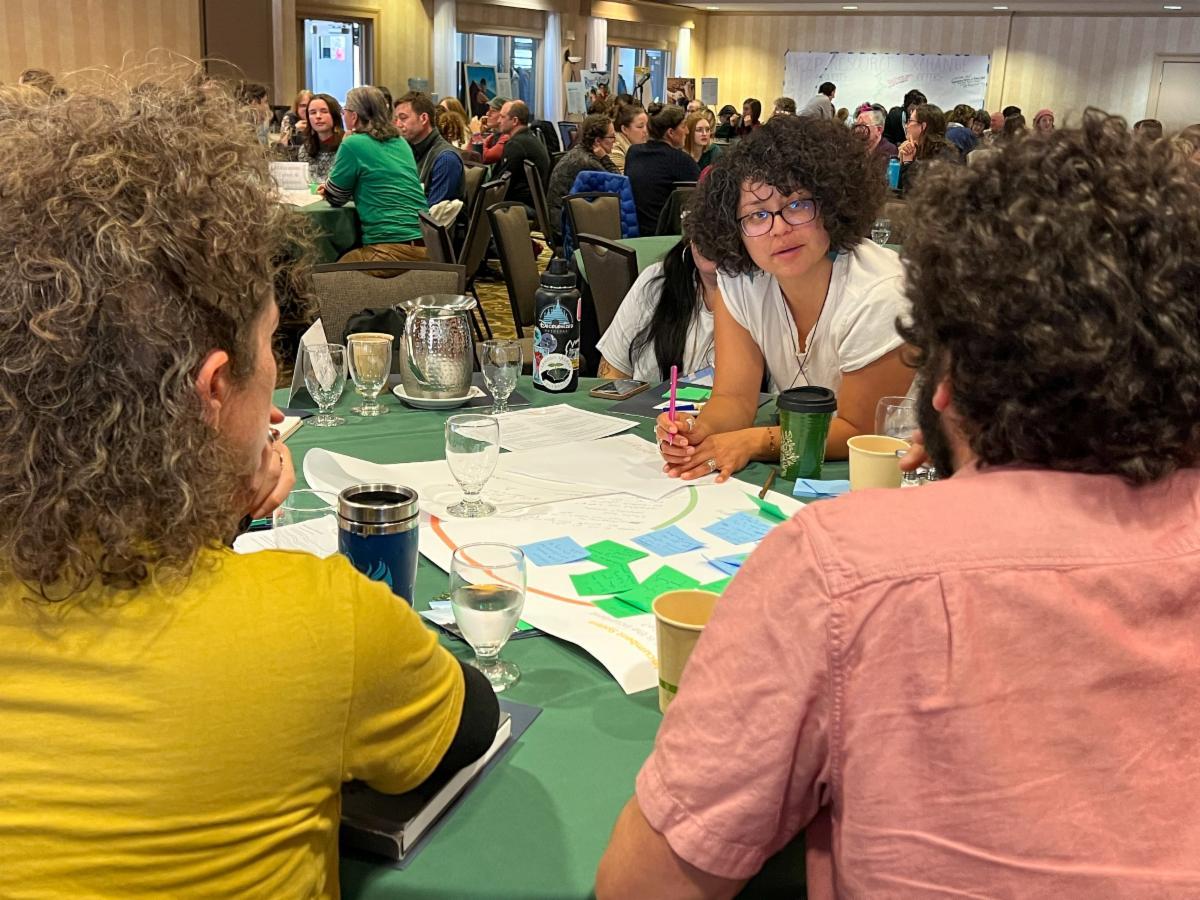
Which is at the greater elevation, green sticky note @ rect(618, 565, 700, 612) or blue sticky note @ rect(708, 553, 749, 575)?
blue sticky note @ rect(708, 553, 749, 575)

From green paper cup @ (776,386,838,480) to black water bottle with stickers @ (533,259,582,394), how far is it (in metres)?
0.68

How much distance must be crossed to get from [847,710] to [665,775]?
0.15 m

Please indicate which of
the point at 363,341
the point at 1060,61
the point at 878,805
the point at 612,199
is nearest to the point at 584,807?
the point at 878,805

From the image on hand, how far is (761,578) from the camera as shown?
795 mm

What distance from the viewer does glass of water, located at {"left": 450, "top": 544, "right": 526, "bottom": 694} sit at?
3.92ft

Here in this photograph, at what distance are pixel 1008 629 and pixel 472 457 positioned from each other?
3.41 feet

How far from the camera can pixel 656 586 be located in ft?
4.75

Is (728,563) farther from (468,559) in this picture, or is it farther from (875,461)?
(468,559)

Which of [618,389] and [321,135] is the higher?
[321,135]

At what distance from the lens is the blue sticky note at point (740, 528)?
1625 millimetres

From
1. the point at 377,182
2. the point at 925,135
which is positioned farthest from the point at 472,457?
the point at 925,135

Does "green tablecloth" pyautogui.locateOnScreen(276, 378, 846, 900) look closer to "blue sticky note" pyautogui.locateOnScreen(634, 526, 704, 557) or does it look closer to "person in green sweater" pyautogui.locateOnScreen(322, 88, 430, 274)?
"blue sticky note" pyautogui.locateOnScreen(634, 526, 704, 557)

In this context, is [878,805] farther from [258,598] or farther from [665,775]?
[258,598]

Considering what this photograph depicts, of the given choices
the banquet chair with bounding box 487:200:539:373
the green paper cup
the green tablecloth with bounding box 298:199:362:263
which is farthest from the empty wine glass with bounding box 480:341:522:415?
the green tablecloth with bounding box 298:199:362:263
